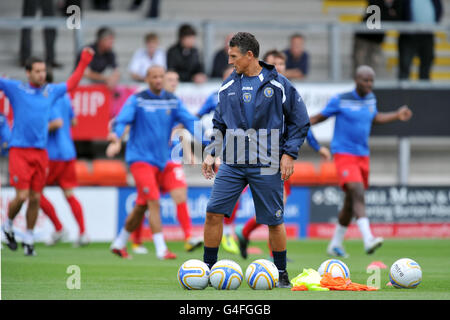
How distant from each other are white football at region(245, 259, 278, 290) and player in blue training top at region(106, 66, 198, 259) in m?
4.23

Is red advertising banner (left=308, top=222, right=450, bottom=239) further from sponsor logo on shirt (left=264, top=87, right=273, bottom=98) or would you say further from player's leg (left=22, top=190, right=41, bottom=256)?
sponsor logo on shirt (left=264, top=87, right=273, bottom=98)

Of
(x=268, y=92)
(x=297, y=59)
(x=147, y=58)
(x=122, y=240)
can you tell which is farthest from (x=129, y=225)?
(x=297, y=59)

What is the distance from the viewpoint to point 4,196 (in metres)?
16.4

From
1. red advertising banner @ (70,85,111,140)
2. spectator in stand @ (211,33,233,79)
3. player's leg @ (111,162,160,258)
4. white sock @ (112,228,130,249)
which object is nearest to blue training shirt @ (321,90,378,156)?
player's leg @ (111,162,160,258)

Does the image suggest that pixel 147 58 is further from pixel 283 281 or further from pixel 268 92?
pixel 283 281

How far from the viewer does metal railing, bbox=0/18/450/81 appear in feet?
57.3

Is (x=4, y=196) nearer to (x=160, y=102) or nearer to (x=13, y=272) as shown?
(x=160, y=102)

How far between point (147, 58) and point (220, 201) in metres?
10.1

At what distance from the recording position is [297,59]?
1877cm

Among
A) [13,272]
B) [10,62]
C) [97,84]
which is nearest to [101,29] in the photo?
[97,84]

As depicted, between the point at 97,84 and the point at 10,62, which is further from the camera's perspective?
the point at 10,62

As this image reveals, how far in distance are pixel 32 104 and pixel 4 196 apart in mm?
4295
